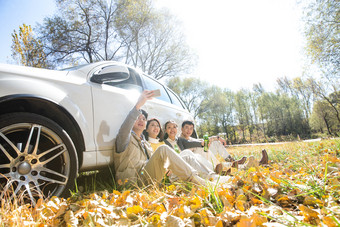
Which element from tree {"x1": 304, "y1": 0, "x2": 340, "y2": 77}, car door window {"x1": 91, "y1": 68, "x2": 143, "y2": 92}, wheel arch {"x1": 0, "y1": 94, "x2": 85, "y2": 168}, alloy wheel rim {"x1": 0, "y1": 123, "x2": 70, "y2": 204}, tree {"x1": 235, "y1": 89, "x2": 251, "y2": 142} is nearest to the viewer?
alloy wheel rim {"x1": 0, "y1": 123, "x2": 70, "y2": 204}

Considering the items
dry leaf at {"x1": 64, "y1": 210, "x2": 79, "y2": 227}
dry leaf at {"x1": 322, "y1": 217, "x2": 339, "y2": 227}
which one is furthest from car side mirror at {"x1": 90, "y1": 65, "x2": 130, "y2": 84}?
dry leaf at {"x1": 322, "y1": 217, "x2": 339, "y2": 227}

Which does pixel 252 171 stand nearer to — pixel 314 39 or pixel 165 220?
pixel 165 220

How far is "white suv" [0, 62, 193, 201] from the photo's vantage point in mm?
1639

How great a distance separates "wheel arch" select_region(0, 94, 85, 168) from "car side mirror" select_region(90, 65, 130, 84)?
0.63 metres

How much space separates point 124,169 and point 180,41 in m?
14.3

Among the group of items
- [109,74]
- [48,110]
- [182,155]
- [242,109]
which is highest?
[242,109]

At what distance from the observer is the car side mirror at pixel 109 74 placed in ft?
7.99

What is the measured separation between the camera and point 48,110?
1.92 meters

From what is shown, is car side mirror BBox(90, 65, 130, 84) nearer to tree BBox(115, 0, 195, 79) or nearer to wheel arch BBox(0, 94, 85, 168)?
wheel arch BBox(0, 94, 85, 168)

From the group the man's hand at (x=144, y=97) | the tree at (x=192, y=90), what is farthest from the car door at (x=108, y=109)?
the tree at (x=192, y=90)

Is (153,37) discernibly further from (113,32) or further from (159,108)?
(159,108)

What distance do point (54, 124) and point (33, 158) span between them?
0.33 metres

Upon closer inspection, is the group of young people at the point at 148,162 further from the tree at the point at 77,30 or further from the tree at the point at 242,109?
the tree at the point at 242,109

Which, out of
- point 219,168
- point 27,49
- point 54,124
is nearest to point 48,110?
point 54,124
